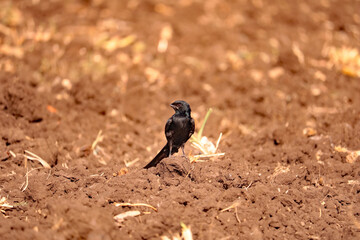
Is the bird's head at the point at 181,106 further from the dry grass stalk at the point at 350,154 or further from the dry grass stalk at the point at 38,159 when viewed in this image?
the dry grass stalk at the point at 350,154

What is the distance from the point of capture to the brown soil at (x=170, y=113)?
2795 mm

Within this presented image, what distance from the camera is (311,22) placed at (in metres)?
7.09

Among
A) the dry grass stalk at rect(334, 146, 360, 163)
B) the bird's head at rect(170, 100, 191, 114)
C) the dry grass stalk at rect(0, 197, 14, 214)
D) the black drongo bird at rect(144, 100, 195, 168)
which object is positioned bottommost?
the dry grass stalk at rect(334, 146, 360, 163)

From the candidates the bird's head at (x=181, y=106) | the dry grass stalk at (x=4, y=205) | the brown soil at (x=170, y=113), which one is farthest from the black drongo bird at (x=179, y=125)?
the dry grass stalk at (x=4, y=205)

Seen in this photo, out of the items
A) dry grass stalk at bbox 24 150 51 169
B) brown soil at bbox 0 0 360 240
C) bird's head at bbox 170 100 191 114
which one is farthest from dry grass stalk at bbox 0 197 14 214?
bird's head at bbox 170 100 191 114

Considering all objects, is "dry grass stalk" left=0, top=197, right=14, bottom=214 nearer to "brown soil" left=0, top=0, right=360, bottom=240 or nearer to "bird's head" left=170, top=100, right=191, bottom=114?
"brown soil" left=0, top=0, right=360, bottom=240

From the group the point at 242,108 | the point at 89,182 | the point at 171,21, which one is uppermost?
the point at 171,21

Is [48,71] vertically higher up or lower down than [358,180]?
higher up

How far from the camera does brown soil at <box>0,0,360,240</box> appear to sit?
2.79m

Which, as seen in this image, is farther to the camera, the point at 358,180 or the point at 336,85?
the point at 336,85

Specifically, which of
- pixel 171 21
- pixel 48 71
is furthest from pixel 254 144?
pixel 171 21

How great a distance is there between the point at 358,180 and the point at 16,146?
3034 millimetres

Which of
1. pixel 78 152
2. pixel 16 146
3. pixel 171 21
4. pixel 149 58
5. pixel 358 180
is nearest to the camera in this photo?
pixel 358 180

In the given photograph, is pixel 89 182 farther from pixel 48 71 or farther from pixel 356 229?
pixel 48 71
